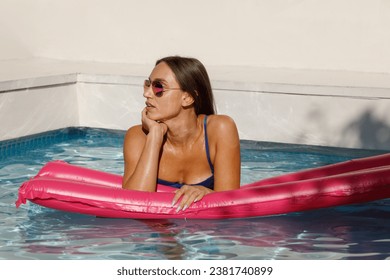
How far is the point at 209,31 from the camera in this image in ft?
32.4

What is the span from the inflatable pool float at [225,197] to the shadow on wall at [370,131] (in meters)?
2.34

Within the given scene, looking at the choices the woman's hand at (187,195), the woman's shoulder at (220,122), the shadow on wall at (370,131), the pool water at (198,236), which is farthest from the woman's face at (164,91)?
the shadow on wall at (370,131)

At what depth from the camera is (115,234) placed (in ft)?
17.0

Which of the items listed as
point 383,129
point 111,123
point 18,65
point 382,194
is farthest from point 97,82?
point 382,194

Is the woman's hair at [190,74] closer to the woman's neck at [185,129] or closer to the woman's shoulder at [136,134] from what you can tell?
the woman's neck at [185,129]

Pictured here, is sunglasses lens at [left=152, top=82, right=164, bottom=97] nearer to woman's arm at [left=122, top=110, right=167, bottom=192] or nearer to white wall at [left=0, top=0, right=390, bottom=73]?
woman's arm at [left=122, top=110, right=167, bottom=192]

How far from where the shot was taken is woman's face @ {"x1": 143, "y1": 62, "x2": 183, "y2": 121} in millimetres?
5184

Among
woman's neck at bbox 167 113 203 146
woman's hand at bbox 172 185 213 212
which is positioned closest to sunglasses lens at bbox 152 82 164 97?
woman's neck at bbox 167 113 203 146

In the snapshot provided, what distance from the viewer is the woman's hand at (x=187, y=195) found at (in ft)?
16.5

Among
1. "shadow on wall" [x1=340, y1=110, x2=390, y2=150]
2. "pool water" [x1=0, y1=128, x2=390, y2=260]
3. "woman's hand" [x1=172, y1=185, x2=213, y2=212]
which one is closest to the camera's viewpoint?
"pool water" [x1=0, y1=128, x2=390, y2=260]

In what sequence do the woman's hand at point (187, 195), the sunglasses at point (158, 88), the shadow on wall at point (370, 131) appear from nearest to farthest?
the woman's hand at point (187, 195) < the sunglasses at point (158, 88) < the shadow on wall at point (370, 131)

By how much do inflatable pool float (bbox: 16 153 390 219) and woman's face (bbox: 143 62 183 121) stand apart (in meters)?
0.50

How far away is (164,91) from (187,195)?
23.8 inches

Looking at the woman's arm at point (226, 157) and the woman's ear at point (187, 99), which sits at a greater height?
the woman's ear at point (187, 99)
